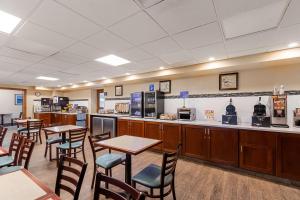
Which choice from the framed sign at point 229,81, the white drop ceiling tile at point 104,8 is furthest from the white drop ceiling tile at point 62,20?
the framed sign at point 229,81

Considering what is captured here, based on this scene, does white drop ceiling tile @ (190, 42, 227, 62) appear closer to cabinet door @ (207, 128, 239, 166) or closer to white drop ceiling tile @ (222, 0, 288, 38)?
white drop ceiling tile @ (222, 0, 288, 38)

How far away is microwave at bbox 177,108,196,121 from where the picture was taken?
3.92 metres

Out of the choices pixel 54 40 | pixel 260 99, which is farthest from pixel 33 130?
pixel 260 99

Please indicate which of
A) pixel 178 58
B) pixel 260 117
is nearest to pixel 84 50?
pixel 178 58

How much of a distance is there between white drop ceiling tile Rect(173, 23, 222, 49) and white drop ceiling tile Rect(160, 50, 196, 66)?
0.37 metres

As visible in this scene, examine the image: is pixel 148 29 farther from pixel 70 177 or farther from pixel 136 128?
pixel 136 128

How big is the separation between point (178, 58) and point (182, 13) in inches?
64.1

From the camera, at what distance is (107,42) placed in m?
2.52

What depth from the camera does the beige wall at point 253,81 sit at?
10.2ft

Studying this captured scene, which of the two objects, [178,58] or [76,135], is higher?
[178,58]

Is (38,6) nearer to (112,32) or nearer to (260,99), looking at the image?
(112,32)

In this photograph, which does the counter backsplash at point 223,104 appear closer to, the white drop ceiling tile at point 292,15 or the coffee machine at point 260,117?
the coffee machine at point 260,117

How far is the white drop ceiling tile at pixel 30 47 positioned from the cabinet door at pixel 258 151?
155 inches

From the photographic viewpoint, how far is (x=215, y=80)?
3.98 meters
